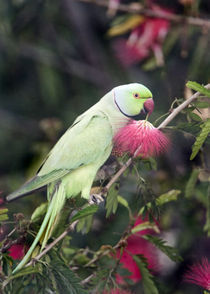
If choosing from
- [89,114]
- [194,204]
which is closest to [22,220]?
[89,114]

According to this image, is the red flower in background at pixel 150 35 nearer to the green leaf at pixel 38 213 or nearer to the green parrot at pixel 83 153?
the green parrot at pixel 83 153

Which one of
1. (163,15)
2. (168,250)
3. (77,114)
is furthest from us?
(77,114)

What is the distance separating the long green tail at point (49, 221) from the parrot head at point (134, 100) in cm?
20

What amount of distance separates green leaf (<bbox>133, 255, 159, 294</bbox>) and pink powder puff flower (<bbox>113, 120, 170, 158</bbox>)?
0.29 metres

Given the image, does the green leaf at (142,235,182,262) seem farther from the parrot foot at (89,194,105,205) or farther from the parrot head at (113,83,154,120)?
the parrot head at (113,83,154,120)

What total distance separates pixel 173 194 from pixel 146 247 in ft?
0.75

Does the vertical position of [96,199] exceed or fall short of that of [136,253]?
it exceeds it

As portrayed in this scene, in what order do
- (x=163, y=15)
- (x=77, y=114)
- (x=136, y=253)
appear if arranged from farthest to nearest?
(x=77, y=114) < (x=163, y=15) < (x=136, y=253)

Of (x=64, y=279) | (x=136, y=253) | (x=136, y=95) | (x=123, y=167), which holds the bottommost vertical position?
(x=136, y=253)

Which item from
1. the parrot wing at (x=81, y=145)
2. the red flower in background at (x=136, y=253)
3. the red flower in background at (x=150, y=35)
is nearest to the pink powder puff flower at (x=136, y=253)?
the red flower in background at (x=136, y=253)

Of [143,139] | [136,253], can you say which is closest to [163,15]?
[136,253]

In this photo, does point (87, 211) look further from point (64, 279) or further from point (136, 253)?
point (136, 253)

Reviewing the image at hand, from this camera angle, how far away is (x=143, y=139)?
924mm

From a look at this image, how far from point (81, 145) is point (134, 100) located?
163 millimetres
